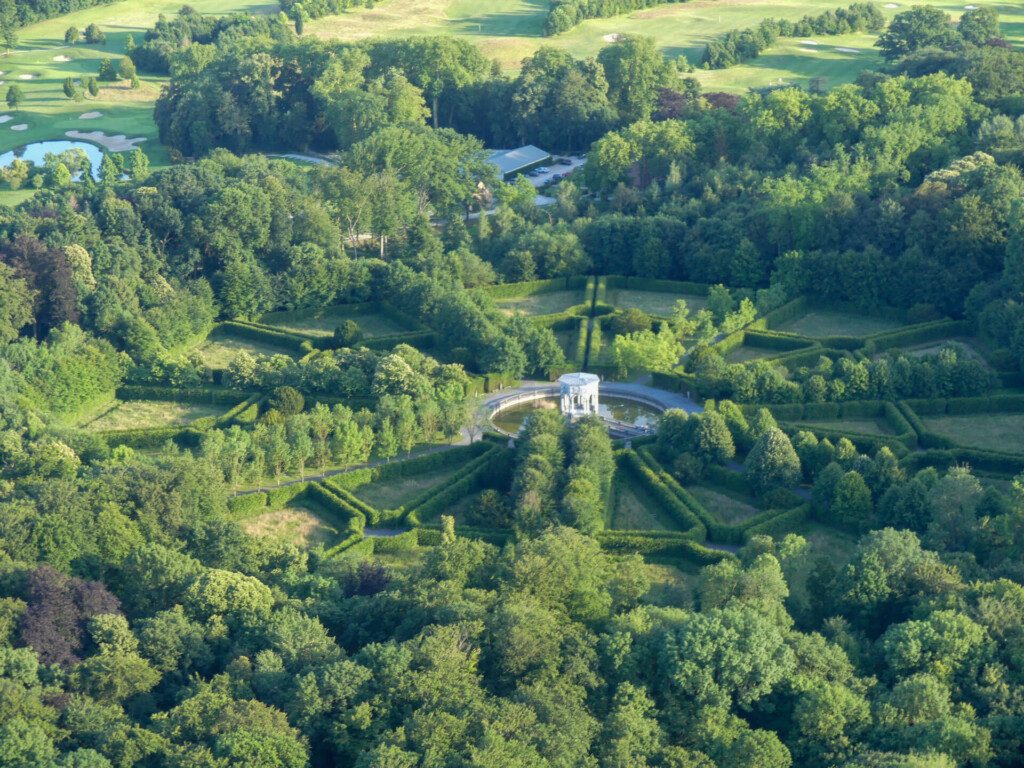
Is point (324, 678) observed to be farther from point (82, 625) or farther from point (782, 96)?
point (782, 96)

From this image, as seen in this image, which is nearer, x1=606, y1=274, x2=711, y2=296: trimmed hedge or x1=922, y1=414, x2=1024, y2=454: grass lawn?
x1=922, y1=414, x2=1024, y2=454: grass lawn

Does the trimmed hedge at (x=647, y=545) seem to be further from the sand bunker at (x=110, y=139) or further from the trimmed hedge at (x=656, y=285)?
the sand bunker at (x=110, y=139)

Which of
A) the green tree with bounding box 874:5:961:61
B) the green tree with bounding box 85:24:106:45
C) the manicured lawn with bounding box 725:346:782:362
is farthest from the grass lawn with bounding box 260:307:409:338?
the green tree with bounding box 85:24:106:45

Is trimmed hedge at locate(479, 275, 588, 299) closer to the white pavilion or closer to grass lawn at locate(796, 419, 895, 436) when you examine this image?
the white pavilion

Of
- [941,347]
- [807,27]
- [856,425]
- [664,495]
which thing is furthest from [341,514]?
[807,27]

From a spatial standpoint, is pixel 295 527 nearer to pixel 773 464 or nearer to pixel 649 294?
pixel 773 464

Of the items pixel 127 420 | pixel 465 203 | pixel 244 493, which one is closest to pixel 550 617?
pixel 244 493

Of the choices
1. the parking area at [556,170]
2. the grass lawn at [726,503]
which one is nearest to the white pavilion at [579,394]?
the grass lawn at [726,503]
